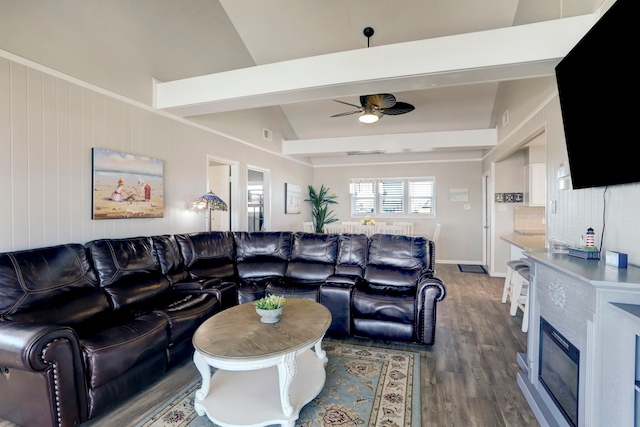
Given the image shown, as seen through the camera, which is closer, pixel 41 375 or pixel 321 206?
pixel 41 375

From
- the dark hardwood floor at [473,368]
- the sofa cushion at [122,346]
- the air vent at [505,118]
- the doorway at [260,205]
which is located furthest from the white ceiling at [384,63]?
the dark hardwood floor at [473,368]

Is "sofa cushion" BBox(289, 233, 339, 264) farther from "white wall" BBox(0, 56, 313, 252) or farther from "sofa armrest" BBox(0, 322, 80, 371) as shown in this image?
"sofa armrest" BBox(0, 322, 80, 371)

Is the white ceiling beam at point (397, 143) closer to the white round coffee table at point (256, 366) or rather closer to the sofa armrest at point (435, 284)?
the sofa armrest at point (435, 284)

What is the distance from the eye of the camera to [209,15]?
162 inches

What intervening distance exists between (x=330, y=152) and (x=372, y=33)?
267cm

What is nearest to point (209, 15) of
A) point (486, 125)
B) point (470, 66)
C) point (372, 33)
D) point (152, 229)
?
point (372, 33)

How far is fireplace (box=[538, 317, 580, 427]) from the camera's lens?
1.65 meters

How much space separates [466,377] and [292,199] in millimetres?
5342

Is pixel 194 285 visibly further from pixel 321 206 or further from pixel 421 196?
pixel 421 196

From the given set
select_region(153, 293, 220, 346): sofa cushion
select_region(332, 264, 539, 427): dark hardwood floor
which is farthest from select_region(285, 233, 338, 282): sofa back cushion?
select_region(153, 293, 220, 346): sofa cushion

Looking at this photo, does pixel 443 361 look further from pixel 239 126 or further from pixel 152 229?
pixel 239 126

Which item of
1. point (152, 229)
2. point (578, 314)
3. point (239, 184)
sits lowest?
point (578, 314)

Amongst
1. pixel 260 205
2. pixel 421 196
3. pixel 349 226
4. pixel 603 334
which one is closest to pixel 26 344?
pixel 603 334

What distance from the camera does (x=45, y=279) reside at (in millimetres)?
2238
